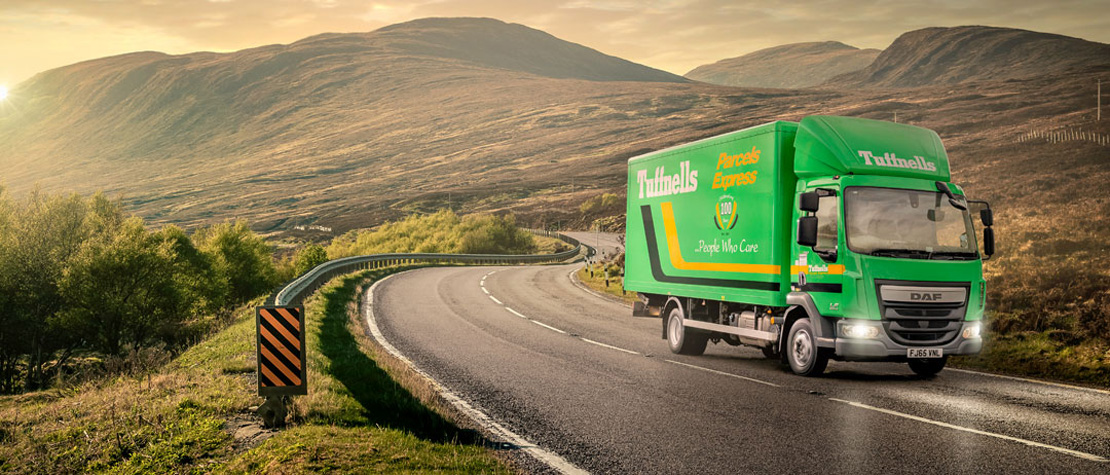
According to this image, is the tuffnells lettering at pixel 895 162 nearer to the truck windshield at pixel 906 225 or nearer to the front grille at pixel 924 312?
the truck windshield at pixel 906 225

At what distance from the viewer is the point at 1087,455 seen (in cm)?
648

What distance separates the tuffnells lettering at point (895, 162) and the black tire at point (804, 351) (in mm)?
2361

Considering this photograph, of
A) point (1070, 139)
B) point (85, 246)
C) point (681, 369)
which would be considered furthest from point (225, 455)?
point (1070, 139)

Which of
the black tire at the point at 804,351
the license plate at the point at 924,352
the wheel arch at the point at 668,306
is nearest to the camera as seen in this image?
the license plate at the point at 924,352

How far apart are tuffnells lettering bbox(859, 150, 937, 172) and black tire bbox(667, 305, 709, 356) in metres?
4.19

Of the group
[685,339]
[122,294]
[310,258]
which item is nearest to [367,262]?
[122,294]

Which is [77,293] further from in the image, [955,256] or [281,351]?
[955,256]

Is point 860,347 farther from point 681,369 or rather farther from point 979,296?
point 681,369

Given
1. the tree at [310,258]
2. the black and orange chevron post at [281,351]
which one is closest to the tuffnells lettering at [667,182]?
the black and orange chevron post at [281,351]

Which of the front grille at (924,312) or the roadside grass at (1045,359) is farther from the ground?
the front grille at (924,312)

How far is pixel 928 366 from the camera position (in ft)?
35.3

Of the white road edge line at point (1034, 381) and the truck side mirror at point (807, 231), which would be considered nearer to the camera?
the white road edge line at point (1034, 381)

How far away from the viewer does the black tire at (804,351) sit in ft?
34.0

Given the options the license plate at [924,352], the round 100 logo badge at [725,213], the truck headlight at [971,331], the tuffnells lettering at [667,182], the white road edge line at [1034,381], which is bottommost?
the white road edge line at [1034,381]
